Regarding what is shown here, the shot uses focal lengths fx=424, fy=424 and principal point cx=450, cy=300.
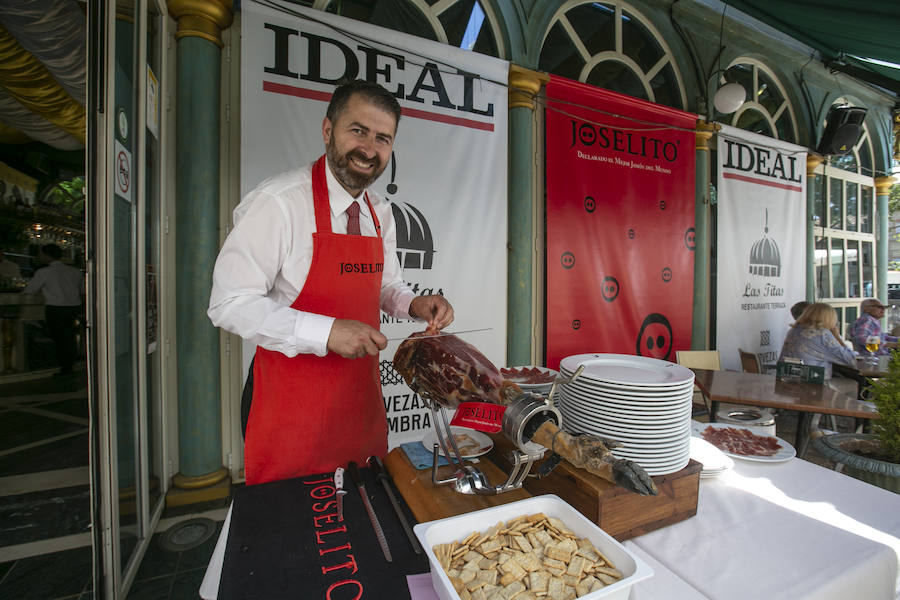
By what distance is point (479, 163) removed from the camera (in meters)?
3.32

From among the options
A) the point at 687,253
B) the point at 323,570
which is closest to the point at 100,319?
the point at 323,570

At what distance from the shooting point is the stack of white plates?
1.00 m

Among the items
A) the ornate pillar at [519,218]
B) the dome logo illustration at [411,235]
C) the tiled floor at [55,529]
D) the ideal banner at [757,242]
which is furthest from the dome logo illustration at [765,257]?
the tiled floor at [55,529]

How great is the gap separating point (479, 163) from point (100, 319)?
2578 millimetres

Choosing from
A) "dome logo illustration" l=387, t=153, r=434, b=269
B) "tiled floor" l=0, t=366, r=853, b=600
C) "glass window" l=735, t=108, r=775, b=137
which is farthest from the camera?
"glass window" l=735, t=108, r=775, b=137

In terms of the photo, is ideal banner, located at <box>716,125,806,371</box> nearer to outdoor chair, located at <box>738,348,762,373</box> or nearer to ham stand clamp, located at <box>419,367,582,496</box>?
outdoor chair, located at <box>738,348,762,373</box>

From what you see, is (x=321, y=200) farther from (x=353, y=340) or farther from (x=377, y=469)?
(x=377, y=469)

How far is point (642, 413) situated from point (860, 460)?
115cm

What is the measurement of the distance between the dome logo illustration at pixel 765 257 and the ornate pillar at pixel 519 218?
11.2ft

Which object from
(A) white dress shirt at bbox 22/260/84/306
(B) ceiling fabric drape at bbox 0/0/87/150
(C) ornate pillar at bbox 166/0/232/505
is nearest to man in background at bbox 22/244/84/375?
(A) white dress shirt at bbox 22/260/84/306

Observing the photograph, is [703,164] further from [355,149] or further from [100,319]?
[100,319]

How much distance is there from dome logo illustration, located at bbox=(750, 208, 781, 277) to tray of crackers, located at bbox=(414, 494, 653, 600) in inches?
220

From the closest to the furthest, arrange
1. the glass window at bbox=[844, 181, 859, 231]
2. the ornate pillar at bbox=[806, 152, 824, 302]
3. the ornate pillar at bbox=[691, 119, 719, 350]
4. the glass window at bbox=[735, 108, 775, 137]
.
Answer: the ornate pillar at bbox=[691, 119, 719, 350] → the glass window at bbox=[735, 108, 775, 137] → the ornate pillar at bbox=[806, 152, 824, 302] → the glass window at bbox=[844, 181, 859, 231]

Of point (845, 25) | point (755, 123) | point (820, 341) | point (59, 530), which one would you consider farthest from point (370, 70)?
point (755, 123)
